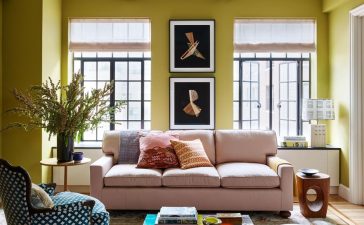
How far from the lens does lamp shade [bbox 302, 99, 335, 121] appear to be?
5254 millimetres

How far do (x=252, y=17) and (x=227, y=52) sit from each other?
2.07 ft

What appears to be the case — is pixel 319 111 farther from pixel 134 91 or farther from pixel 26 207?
pixel 26 207

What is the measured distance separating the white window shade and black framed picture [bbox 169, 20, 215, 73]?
403 millimetres

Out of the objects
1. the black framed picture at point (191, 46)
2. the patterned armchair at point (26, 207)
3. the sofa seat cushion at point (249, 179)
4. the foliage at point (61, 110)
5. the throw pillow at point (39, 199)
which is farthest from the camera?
the black framed picture at point (191, 46)

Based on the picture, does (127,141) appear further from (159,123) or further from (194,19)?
(194,19)

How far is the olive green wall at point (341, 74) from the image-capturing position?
16.8 ft

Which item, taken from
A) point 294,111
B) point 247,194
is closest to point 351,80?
point 294,111

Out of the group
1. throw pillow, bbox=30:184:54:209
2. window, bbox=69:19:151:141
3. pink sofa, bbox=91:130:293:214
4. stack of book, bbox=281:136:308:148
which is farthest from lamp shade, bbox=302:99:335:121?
throw pillow, bbox=30:184:54:209

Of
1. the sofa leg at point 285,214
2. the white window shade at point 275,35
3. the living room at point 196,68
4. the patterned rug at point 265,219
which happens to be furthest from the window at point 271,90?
the sofa leg at point 285,214

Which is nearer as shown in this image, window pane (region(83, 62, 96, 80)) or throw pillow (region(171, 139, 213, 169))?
throw pillow (region(171, 139, 213, 169))

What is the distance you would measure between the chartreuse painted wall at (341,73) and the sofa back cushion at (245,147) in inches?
39.9

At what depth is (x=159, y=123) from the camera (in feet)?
18.7

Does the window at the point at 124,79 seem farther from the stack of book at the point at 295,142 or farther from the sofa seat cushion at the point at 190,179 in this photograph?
the stack of book at the point at 295,142

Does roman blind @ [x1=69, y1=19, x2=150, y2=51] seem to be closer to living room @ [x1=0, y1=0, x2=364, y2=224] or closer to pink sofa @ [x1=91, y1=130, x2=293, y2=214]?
living room @ [x1=0, y1=0, x2=364, y2=224]
